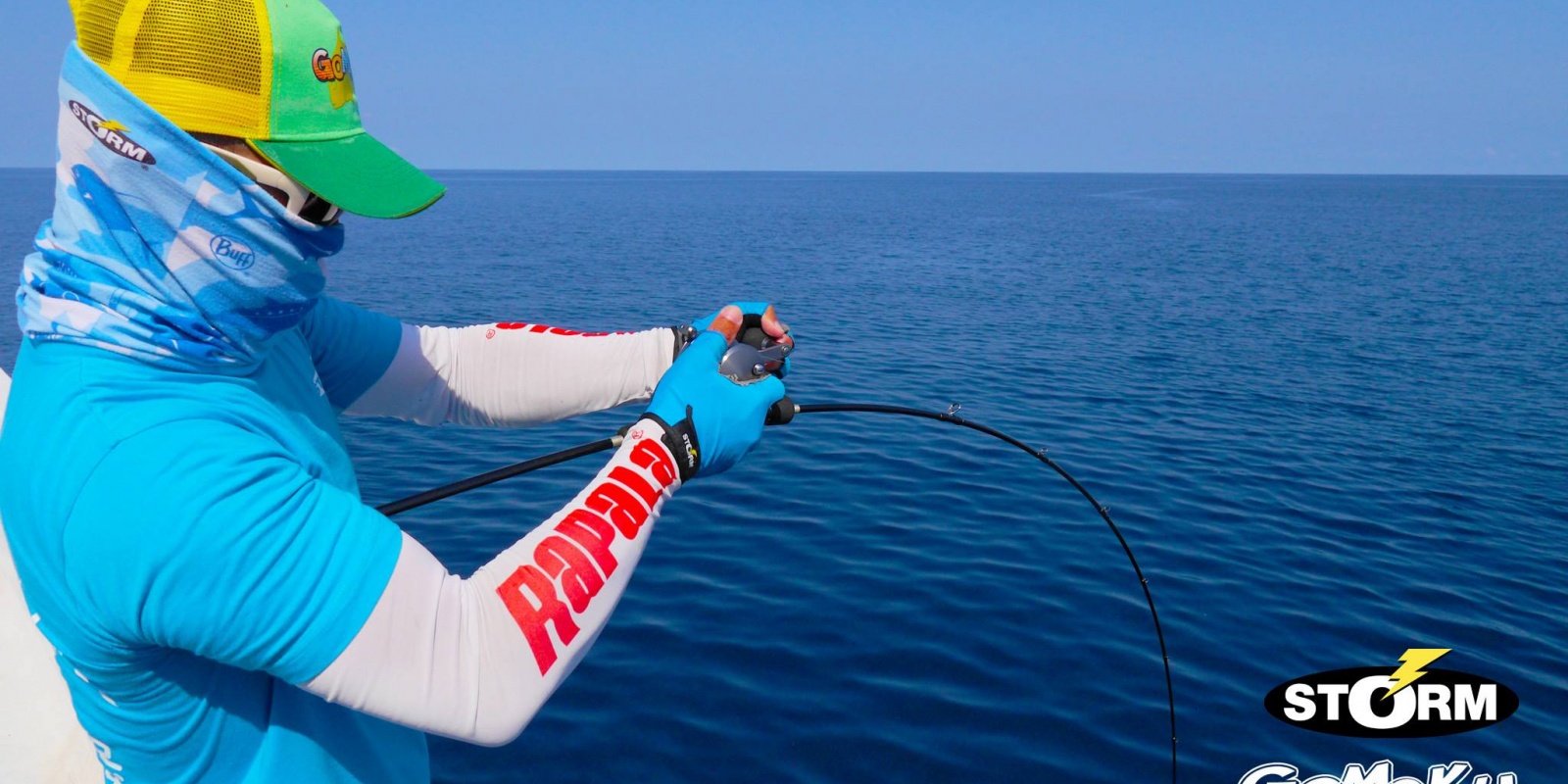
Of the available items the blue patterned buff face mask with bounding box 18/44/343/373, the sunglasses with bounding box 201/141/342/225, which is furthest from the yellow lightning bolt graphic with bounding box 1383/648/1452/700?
the blue patterned buff face mask with bounding box 18/44/343/373

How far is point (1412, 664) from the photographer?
1045 cm

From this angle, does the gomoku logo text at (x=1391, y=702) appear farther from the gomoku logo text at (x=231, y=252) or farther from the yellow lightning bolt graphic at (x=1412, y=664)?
the gomoku logo text at (x=231, y=252)

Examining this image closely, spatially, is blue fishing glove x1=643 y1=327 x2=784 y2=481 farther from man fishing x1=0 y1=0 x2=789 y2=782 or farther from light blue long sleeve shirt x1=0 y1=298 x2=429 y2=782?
light blue long sleeve shirt x1=0 y1=298 x2=429 y2=782

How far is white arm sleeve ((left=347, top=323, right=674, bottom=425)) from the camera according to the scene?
116 inches

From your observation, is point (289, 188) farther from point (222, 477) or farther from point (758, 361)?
point (758, 361)

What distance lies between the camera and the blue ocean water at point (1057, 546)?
28.9 ft

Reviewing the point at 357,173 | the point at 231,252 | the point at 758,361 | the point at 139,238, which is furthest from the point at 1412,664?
the point at 139,238

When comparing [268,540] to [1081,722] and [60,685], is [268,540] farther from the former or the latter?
[1081,722]

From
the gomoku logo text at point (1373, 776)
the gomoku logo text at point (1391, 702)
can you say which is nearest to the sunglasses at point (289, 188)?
the gomoku logo text at point (1373, 776)

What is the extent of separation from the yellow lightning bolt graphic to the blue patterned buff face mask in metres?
10.7

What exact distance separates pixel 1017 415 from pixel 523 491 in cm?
937

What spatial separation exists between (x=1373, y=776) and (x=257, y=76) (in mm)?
9510

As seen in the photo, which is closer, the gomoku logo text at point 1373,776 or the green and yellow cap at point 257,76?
the green and yellow cap at point 257,76

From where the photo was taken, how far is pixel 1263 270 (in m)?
49.2
